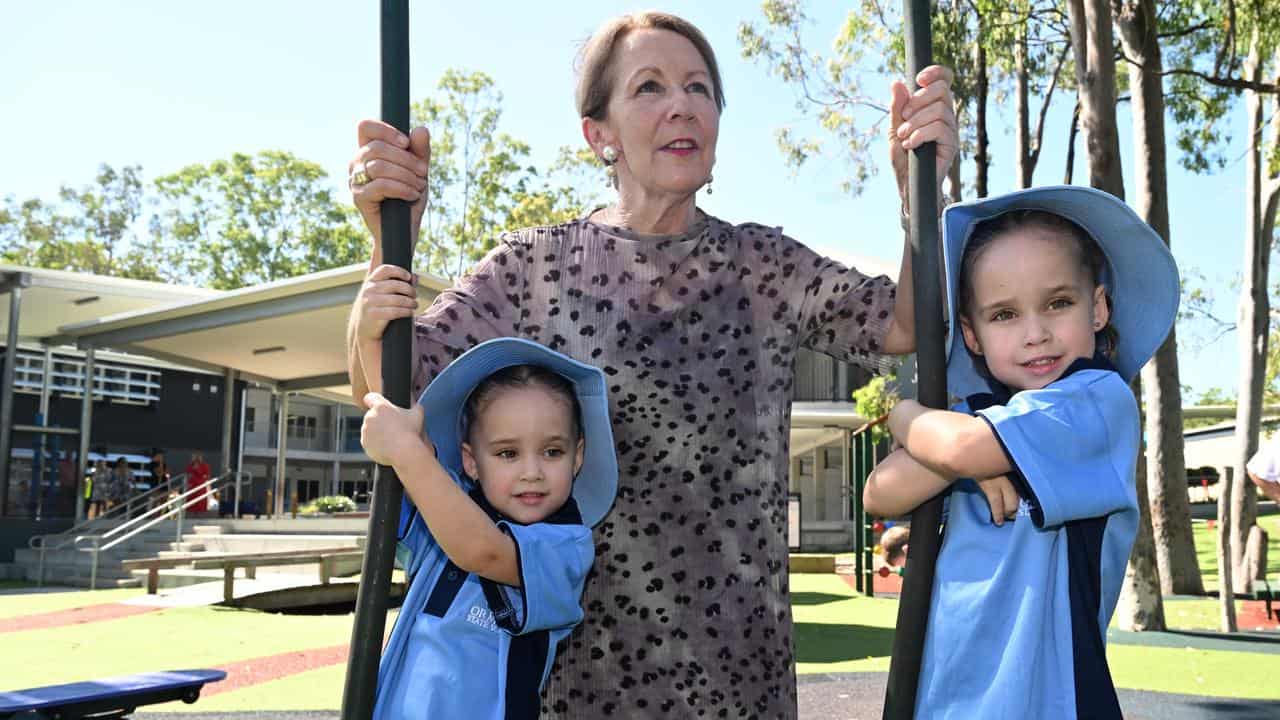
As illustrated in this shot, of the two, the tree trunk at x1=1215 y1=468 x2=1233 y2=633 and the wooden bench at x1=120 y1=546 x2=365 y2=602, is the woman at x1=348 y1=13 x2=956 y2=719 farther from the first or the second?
the wooden bench at x1=120 y1=546 x2=365 y2=602

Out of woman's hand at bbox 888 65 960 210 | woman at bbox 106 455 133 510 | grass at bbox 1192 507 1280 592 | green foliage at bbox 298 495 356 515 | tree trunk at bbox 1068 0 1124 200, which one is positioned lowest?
grass at bbox 1192 507 1280 592

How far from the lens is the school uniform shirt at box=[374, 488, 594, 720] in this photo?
1.81 meters

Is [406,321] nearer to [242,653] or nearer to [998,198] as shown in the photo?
[998,198]

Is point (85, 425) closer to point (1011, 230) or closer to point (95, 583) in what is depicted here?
point (95, 583)

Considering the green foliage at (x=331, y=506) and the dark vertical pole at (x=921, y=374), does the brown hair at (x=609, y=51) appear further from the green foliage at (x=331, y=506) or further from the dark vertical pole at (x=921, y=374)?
the green foliage at (x=331, y=506)

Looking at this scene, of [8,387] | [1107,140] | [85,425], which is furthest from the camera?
[85,425]

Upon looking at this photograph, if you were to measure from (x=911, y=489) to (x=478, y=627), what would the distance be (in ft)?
2.52

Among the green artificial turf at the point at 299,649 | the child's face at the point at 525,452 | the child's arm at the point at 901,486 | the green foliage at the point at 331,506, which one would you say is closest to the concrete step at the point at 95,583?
the green artificial turf at the point at 299,649

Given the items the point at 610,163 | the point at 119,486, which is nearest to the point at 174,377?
the point at 119,486

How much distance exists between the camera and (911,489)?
162 cm

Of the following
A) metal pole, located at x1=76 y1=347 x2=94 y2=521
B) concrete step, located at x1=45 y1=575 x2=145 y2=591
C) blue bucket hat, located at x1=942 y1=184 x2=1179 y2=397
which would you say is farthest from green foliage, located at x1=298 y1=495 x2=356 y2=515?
blue bucket hat, located at x1=942 y1=184 x2=1179 y2=397

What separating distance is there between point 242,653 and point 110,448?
2650 centimetres

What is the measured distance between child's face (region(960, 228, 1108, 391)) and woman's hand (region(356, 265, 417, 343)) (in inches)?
35.7

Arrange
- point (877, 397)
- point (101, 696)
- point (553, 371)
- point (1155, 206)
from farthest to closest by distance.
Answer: point (877, 397)
point (1155, 206)
point (101, 696)
point (553, 371)
